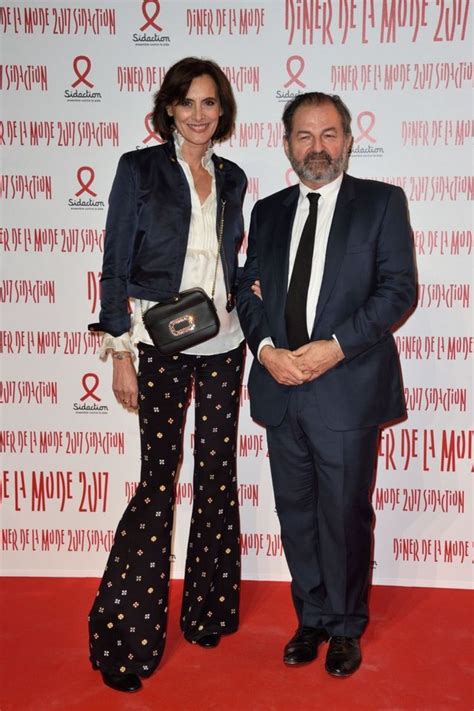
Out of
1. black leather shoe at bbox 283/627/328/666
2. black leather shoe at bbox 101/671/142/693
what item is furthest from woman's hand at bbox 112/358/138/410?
black leather shoe at bbox 283/627/328/666

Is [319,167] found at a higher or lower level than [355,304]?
higher

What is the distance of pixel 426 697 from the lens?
2.46 metres

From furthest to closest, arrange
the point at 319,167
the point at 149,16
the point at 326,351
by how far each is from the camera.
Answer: the point at 149,16 → the point at 319,167 → the point at 326,351

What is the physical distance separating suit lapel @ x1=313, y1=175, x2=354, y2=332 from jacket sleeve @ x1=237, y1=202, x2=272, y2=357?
202 millimetres

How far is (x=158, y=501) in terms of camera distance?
2.65m

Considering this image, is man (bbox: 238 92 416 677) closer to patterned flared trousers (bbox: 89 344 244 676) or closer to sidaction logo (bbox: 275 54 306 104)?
patterned flared trousers (bbox: 89 344 244 676)

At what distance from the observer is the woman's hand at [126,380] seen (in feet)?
8.75

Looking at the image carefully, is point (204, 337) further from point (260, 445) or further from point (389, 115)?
point (389, 115)

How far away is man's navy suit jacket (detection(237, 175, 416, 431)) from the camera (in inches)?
99.1

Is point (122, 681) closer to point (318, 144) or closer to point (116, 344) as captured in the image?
point (116, 344)

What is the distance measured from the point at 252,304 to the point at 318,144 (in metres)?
0.62

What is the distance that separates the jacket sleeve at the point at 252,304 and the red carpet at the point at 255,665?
1.17 metres

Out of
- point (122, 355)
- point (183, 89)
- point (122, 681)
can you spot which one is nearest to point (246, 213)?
point (183, 89)

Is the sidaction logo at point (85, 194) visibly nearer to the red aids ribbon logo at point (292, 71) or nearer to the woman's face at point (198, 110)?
the woman's face at point (198, 110)
